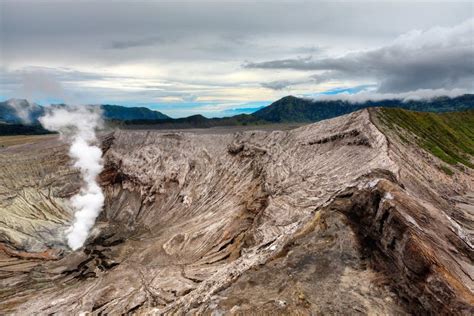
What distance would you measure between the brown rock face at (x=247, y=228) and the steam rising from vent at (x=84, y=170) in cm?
211

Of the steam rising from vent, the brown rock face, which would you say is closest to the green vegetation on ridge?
the brown rock face

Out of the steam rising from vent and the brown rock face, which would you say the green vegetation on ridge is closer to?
the brown rock face

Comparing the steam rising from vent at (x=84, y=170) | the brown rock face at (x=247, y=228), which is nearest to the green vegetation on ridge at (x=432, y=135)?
the brown rock face at (x=247, y=228)

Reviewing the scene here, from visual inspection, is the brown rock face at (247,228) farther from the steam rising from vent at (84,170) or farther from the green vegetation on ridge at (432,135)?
the green vegetation on ridge at (432,135)

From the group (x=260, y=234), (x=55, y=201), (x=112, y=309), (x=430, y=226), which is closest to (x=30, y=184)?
(x=55, y=201)

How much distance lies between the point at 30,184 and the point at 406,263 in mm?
75370

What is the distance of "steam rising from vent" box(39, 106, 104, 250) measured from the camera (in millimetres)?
65562

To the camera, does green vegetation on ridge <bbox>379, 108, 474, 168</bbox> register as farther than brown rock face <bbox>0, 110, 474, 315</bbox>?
Yes

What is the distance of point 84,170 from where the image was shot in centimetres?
8069

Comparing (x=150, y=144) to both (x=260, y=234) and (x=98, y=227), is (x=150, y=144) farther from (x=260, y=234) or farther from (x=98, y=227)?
(x=260, y=234)

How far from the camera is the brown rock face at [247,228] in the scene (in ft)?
59.3

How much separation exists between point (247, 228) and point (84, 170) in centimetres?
4696

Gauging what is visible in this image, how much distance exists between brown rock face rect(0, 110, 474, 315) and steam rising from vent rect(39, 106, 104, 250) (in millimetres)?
2105

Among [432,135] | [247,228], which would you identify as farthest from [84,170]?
[432,135]
